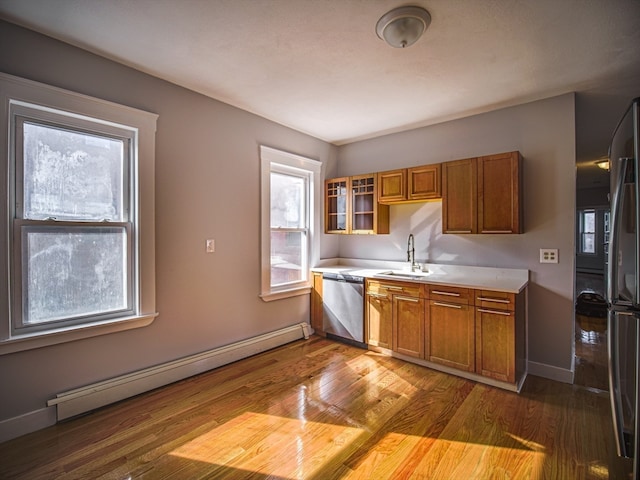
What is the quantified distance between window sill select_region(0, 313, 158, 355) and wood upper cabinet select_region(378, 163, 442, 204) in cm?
271

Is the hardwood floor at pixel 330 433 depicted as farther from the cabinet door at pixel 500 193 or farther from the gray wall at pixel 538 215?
the cabinet door at pixel 500 193

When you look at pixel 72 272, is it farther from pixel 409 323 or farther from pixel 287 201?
pixel 409 323

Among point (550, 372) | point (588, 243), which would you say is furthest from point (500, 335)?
point (588, 243)

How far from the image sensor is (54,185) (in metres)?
2.13

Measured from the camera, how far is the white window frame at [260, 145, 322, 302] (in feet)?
11.1

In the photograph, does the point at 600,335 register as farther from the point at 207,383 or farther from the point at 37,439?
the point at 37,439

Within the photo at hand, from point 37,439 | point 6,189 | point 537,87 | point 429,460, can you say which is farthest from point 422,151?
point 37,439

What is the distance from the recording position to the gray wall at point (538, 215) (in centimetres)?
278

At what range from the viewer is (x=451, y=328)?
2.84 m

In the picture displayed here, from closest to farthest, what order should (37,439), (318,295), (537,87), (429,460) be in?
(429,460) → (37,439) → (537,87) → (318,295)

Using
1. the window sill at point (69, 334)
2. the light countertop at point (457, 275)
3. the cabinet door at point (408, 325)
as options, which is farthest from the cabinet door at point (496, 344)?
the window sill at point (69, 334)

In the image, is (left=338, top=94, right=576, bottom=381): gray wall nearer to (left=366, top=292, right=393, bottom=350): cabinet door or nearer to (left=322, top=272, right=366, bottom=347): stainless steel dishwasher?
(left=366, top=292, right=393, bottom=350): cabinet door

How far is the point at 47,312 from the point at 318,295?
8.54 ft

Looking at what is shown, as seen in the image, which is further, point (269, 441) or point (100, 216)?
point (100, 216)
